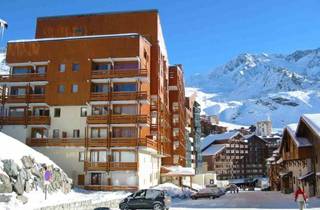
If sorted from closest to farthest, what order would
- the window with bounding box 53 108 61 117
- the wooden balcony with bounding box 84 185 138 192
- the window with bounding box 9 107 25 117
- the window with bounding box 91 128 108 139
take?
the wooden balcony with bounding box 84 185 138 192 → the window with bounding box 91 128 108 139 → the window with bounding box 53 108 61 117 → the window with bounding box 9 107 25 117

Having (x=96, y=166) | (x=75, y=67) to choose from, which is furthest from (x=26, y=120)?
(x=96, y=166)

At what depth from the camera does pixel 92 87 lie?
66688 mm

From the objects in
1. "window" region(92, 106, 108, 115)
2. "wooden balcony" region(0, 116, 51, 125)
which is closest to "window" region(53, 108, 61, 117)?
"wooden balcony" region(0, 116, 51, 125)

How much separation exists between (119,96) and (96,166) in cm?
995

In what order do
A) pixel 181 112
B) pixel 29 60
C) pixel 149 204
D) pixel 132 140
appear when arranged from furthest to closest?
pixel 181 112, pixel 29 60, pixel 132 140, pixel 149 204

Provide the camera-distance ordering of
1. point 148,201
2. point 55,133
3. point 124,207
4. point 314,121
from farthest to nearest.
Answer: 1. point 55,133
2. point 314,121
3. point 124,207
4. point 148,201

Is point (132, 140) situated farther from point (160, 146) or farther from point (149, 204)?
point (149, 204)

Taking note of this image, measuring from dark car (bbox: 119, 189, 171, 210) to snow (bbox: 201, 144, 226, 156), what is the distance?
122m

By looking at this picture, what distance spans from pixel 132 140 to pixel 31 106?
16571mm

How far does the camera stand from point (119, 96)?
64938 millimetres

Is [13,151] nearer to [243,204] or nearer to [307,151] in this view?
[243,204]

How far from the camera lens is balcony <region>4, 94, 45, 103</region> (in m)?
67.8

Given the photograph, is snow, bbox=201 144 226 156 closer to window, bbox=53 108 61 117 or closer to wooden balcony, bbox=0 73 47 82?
window, bbox=53 108 61 117

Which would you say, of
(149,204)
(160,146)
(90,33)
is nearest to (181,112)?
(160,146)
